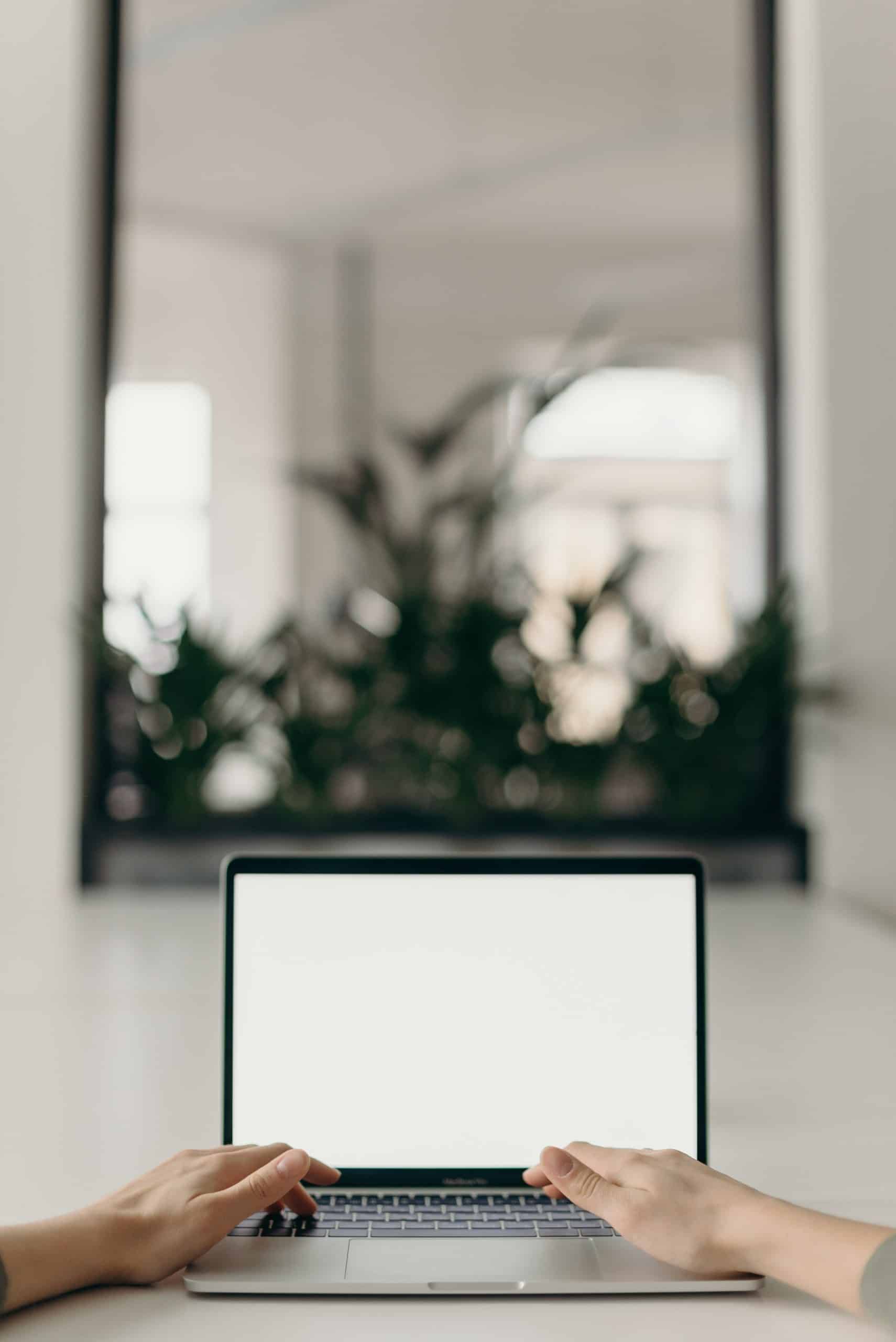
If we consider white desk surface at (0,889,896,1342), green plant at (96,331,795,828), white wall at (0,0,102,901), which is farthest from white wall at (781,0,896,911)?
white wall at (0,0,102,901)

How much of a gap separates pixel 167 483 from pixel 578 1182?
14.7 ft

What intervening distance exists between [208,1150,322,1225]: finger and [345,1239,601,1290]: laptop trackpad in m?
0.05

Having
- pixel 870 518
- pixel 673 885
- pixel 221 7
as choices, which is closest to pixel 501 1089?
pixel 673 885

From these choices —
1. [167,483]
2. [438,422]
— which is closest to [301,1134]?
[438,422]

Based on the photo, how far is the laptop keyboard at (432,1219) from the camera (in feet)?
2.38

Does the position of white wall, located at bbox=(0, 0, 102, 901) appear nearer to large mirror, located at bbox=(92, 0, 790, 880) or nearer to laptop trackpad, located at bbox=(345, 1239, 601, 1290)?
large mirror, located at bbox=(92, 0, 790, 880)

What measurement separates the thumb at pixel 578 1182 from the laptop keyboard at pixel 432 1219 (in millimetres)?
38

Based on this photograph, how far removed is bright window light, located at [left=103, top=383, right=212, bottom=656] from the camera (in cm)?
475

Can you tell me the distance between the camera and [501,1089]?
0.78 metres

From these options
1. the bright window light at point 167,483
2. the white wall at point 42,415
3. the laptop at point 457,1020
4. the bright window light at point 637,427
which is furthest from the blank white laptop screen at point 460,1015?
the bright window light at point 637,427

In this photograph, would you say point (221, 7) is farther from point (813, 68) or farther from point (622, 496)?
point (622, 496)

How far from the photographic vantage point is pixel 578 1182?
0.70 metres

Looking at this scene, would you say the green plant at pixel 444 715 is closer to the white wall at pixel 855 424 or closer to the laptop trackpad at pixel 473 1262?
the white wall at pixel 855 424

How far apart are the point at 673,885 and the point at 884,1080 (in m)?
0.46
